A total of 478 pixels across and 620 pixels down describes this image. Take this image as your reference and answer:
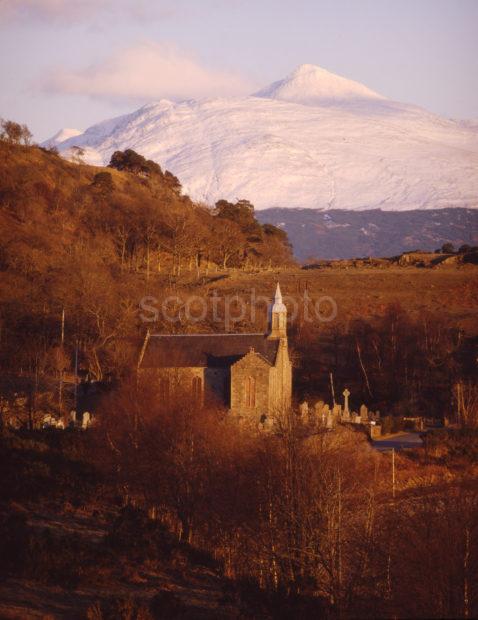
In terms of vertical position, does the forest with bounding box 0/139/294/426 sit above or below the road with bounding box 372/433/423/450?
above

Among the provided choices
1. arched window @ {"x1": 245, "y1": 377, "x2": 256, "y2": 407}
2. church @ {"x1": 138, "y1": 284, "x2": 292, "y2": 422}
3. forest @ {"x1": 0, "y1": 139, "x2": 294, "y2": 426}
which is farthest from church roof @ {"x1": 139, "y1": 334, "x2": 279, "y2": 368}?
forest @ {"x1": 0, "y1": 139, "x2": 294, "y2": 426}

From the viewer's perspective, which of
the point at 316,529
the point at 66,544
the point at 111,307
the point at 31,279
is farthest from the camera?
the point at 31,279

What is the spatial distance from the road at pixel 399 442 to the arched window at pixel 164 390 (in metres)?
9.26

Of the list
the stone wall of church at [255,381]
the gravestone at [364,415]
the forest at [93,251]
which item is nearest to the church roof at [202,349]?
the stone wall of church at [255,381]

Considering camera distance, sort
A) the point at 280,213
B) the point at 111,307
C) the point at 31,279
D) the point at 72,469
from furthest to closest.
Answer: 1. the point at 280,213
2. the point at 31,279
3. the point at 111,307
4. the point at 72,469

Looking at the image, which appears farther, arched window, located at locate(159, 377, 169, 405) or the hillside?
the hillside

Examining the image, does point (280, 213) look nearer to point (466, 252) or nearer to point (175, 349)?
point (466, 252)

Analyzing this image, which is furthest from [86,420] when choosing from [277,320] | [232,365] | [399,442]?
[399,442]

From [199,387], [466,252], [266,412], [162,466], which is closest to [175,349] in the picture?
[199,387]

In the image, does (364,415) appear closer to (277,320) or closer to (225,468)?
(277,320)

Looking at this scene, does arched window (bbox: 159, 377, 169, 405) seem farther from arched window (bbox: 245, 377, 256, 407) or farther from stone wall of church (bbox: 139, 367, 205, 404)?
arched window (bbox: 245, 377, 256, 407)

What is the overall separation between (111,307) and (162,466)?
2984cm

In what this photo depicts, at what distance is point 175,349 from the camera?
154 feet

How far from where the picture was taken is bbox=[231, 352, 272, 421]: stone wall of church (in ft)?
148
